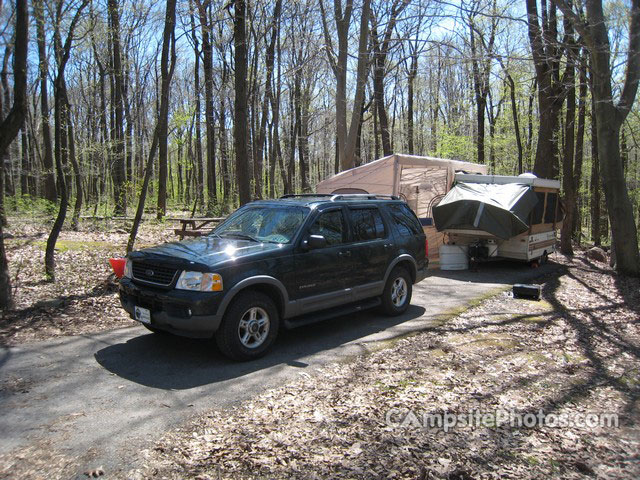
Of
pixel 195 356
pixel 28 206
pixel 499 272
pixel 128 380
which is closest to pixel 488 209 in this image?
pixel 499 272

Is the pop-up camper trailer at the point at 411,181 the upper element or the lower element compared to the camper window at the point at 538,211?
upper

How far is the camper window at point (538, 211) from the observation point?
1291 centimetres

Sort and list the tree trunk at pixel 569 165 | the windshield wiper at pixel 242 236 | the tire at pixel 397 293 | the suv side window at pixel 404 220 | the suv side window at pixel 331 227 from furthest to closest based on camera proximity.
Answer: the tree trunk at pixel 569 165 < the suv side window at pixel 404 220 < the tire at pixel 397 293 < the suv side window at pixel 331 227 < the windshield wiper at pixel 242 236

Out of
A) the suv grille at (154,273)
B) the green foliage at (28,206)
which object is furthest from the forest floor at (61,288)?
the suv grille at (154,273)

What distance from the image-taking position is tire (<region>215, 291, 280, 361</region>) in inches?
205

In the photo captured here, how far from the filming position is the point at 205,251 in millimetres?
5547

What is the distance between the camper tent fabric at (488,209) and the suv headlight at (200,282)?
866 centimetres

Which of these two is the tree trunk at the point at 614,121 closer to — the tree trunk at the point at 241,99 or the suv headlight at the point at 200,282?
the tree trunk at the point at 241,99

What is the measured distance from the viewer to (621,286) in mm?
10391

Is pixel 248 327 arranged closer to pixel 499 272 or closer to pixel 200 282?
pixel 200 282

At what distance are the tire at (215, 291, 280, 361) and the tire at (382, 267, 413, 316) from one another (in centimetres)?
239

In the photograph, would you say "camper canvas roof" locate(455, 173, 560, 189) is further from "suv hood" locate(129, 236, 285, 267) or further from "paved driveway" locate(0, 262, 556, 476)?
"suv hood" locate(129, 236, 285, 267)

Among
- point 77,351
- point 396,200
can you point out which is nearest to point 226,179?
point 396,200

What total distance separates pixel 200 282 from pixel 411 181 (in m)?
11.4
